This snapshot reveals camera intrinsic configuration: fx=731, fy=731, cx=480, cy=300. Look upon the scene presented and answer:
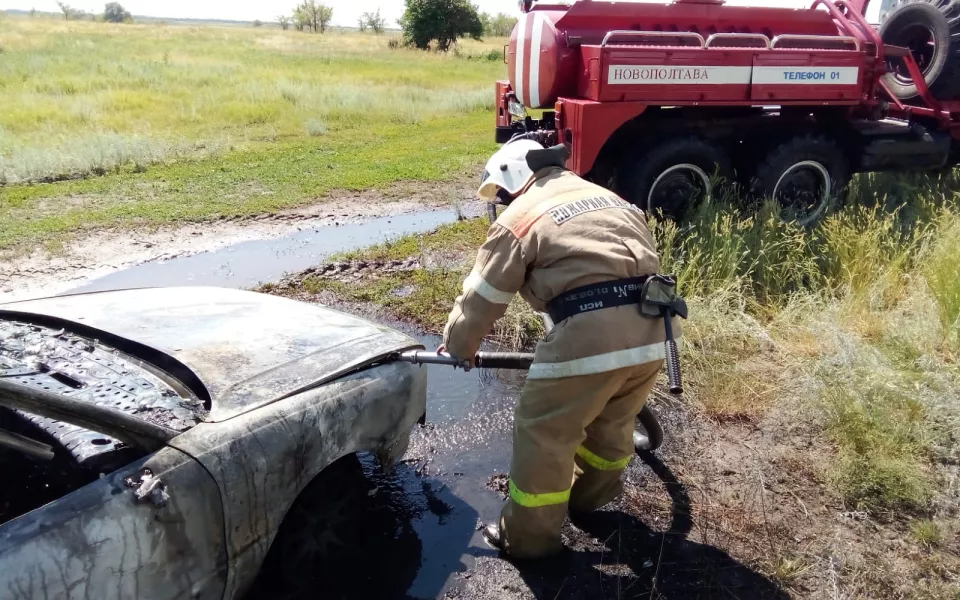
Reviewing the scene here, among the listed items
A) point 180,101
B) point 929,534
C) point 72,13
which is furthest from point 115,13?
point 929,534

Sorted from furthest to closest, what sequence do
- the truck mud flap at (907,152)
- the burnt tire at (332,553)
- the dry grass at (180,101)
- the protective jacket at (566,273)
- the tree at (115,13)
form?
the tree at (115,13), the dry grass at (180,101), the truck mud flap at (907,152), the protective jacket at (566,273), the burnt tire at (332,553)

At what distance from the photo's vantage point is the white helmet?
3025mm

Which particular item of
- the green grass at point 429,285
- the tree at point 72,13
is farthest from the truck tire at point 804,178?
the tree at point 72,13

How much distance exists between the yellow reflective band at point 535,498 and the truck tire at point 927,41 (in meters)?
6.27

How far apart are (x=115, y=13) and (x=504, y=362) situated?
101360 mm

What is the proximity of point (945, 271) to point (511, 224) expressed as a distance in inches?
138

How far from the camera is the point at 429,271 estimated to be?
606cm

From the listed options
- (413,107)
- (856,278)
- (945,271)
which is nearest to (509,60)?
(856,278)

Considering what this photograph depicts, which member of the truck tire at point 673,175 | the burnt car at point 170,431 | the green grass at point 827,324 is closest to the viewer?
the burnt car at point 170,431

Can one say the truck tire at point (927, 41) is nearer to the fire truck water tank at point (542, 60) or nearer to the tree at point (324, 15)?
the fire truck water tank at point (542, 60)

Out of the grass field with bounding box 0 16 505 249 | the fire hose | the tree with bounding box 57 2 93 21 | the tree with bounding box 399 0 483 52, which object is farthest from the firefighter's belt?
the tree with bounding box 57 2 93 21

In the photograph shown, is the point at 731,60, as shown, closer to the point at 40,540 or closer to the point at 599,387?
the point at 599,387

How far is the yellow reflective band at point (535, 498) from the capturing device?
2842 mm

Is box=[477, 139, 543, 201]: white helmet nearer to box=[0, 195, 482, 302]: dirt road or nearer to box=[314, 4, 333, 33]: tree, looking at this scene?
box=[0, 195, 482, 302]: dirt road
